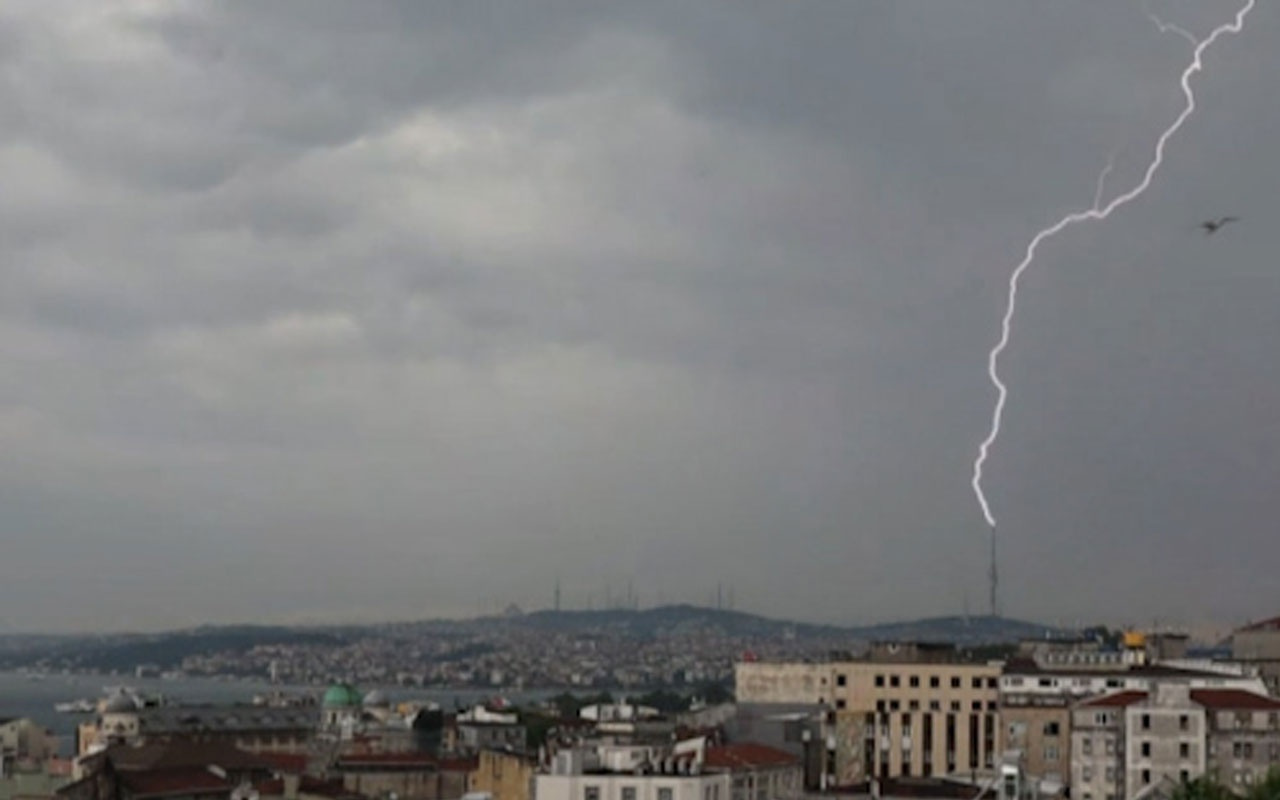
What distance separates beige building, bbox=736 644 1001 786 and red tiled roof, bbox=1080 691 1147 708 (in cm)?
1153

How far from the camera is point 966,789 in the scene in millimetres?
70688

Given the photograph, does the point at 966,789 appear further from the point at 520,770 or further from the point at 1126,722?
the point at 520,770

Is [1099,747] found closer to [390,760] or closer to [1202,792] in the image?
[1202,792]

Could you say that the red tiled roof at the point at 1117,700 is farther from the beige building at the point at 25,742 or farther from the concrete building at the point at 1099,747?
the beige building at the point at 25,742

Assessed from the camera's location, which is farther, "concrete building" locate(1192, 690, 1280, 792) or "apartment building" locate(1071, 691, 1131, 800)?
"apartment building" locate(1071, 691, 1131, 800)

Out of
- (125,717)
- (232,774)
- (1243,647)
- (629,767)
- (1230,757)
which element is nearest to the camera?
(629,767)

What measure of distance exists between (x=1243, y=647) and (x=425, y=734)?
46.2 meters

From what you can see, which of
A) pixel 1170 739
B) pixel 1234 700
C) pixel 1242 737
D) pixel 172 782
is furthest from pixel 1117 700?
pixel 172 782

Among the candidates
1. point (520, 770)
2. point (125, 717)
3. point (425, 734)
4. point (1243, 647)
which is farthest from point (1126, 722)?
point (125, 717)

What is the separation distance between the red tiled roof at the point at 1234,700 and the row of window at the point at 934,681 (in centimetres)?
1703

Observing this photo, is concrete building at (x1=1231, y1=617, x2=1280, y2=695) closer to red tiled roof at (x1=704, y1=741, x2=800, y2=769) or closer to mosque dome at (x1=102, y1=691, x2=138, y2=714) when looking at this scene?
red tiled roof at (x1=704, y1=741, x2=800, y2=769)

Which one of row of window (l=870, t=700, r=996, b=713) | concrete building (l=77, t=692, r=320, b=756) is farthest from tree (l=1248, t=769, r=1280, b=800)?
concrete building (l=77, t=692, r=320, b=756)

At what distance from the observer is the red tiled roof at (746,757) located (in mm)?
71250

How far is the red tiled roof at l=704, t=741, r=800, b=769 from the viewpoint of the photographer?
7125cm
